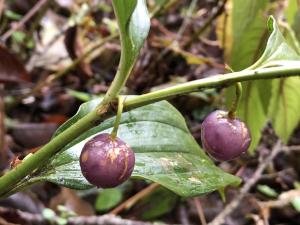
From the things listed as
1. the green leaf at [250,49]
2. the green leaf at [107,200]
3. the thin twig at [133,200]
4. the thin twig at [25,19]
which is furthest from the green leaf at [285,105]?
the thin twig at [25,19]

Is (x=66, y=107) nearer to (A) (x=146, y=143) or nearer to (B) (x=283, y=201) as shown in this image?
(B) (x=283, y=201)

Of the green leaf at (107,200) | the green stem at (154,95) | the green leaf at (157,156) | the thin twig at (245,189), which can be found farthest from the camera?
the green leaf at (107,200)

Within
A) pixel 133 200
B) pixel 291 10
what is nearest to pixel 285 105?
pixel 291 10

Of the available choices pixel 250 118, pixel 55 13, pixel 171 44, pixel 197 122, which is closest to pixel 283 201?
pixel 250 118

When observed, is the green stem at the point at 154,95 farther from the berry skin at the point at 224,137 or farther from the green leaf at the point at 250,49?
the green leaf at the point at 250,49

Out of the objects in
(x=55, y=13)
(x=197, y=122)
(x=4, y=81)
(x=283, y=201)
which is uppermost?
(x=55, y=13)

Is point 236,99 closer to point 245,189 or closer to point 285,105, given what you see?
point 285,105
